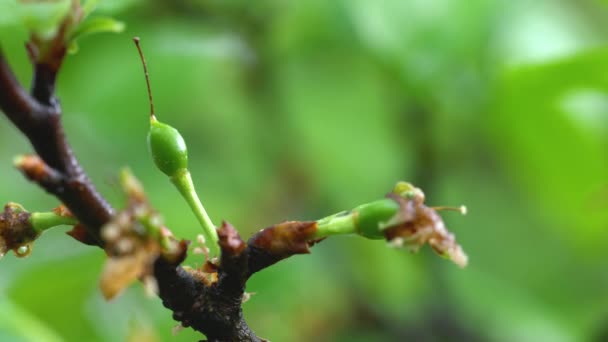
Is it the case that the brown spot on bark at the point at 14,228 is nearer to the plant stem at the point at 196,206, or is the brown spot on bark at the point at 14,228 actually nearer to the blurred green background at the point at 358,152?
the plant stem at the point at 196,206

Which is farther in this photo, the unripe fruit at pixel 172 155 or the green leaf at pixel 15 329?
the green leaf at pixel 15 329

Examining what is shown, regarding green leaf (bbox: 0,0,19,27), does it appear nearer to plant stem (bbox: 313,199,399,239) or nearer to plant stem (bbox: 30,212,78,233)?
plant stem (bbox: 30,212,78,233)

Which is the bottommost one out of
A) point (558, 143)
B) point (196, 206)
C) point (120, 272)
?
point (120, 272)

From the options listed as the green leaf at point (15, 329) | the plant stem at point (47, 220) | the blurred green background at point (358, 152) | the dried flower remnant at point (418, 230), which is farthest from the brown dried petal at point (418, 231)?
the blurred green background at point (358, 152)

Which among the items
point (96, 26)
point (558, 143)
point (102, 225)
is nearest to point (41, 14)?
point (96, 26)

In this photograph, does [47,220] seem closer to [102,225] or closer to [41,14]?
[102,225]

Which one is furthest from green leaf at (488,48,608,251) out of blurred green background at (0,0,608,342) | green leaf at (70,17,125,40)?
green leaf at (70,17,125,40)

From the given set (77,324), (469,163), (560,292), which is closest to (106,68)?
(77,324)
